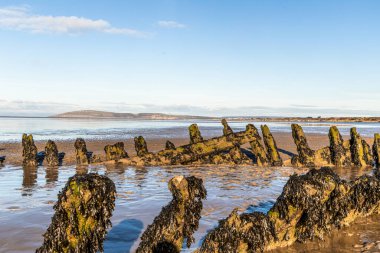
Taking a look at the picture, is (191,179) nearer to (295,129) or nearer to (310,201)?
(310,201)

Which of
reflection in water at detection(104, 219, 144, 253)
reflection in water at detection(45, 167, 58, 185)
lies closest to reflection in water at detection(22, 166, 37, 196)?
reflection in water at detection(45, 167, 58, 185)

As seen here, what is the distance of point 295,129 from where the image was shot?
16.7m

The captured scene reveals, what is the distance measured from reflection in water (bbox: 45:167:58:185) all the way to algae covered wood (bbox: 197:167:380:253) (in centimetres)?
822

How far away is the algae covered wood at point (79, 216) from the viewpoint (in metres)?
3.86

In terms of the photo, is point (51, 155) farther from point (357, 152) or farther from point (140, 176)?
point (357, 152)

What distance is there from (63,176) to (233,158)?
24.0 ft

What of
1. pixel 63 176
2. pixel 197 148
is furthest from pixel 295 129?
pixel 63 176

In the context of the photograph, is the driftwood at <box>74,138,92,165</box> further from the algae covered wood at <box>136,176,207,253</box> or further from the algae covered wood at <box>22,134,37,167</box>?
the algae covered wood at <box>136,176,207,253</box>

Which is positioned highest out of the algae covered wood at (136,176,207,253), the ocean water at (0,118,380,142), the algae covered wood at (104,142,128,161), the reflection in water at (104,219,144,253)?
the algae covered wood at (136,176,207,253)

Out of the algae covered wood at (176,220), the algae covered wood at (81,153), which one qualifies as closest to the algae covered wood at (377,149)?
the algae covered wood at (81,153)

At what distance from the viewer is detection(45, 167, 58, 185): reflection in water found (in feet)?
39.2

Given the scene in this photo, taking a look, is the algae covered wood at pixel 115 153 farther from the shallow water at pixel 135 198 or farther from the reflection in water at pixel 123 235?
the reflection in water at pixel 123 235

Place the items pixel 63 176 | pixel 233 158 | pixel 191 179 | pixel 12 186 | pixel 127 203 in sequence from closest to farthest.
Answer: pixel 191 179, pixel 127 203, pixel 12 186, pixel 63 176, pixel 233 158

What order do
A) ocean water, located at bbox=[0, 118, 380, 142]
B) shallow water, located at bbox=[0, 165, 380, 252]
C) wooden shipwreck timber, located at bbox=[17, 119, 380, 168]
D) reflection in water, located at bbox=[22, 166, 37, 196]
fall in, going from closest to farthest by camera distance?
shallow water, located at bbox=[0, 165, 380, 252], reflection in water, located at bbox=[22, 166, 37, 196], wooden shipwreck timber, located at bbox=[17, 119, 380, 168], ocean water, located at bbox=[0, 118, 380, 142]
